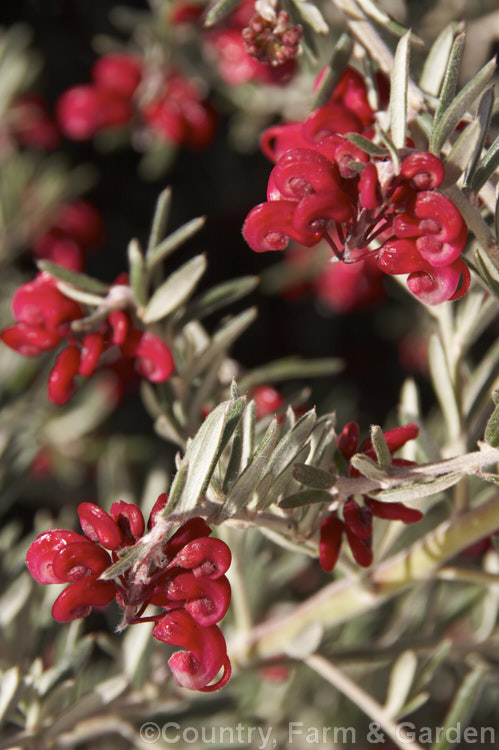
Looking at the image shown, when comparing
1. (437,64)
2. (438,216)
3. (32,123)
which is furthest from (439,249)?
(32,123)

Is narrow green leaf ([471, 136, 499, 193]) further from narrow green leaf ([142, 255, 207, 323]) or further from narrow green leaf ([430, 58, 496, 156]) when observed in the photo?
narrow green leaf ([142, 255, 207, 323])

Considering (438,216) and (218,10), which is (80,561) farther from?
(218,10)

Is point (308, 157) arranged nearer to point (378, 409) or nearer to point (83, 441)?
point (83, 441)

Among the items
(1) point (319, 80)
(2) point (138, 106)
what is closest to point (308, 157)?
(1) point (319, 80)

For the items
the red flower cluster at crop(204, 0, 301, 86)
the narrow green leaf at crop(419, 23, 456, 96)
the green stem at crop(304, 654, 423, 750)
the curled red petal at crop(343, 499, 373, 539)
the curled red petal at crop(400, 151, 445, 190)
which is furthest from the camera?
the red flower cluster at crop(204, 0, 301, 86)

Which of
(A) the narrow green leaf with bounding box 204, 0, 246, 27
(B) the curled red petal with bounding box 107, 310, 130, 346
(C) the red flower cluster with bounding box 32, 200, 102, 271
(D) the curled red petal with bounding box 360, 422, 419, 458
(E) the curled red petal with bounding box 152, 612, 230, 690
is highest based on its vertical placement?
(A) the narrow green leaf with bounding box 204, 0, 246, 27

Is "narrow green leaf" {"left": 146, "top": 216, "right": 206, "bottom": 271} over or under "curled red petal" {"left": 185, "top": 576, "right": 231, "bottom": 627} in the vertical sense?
over

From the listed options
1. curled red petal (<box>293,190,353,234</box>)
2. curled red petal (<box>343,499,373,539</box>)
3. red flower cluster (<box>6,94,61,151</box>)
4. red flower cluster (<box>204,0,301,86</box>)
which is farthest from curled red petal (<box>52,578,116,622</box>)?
red flower cluster (<box>6,94,61,151</box>)
